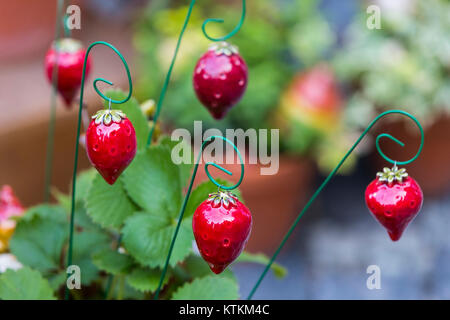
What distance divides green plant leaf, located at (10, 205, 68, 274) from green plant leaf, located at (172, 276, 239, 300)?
139 mm

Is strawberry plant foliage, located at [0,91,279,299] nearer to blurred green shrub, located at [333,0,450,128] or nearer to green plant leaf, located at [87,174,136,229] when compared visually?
green plant leaf, located at [87,174,136,229]

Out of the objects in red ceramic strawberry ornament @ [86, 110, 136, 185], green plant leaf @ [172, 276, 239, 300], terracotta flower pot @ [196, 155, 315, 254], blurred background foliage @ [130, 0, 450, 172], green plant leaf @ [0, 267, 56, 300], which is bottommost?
green plant leaf @ [172, 276, 239, 300]

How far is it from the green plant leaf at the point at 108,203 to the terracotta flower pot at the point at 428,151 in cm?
113

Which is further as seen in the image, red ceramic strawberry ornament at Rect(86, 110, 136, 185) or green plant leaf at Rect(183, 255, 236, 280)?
green plant leaf at Rect(183, 255, 236, 280)

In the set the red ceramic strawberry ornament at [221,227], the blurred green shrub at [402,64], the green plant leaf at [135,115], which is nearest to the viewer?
the red ceramic strawberry ornament at [221,227]

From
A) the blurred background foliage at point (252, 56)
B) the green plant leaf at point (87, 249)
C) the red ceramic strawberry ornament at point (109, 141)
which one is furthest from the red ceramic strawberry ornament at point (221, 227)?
the blurred background foliage at point (252, 56)

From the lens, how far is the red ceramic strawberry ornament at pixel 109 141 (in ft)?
1.22

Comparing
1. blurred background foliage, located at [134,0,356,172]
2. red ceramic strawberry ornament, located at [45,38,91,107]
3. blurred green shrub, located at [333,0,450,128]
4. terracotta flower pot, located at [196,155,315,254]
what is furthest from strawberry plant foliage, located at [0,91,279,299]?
blurred green shrub, located at [333,0,450,128]

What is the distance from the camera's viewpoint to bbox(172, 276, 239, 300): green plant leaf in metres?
0.44

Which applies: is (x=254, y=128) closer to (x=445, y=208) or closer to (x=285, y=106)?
(x=285, y=106)

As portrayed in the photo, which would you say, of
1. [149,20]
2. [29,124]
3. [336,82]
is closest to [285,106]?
[336,82]

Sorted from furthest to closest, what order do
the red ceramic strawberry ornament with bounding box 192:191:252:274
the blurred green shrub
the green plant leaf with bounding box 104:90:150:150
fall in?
the blurred green shrub
the green plant leaf with bounding box 104:90:150:150
the red ceramic strawberry ornament with bounding box 192:191:252:274

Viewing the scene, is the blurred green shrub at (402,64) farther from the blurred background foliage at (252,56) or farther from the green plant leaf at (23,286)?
the green plant leaf at (23,286)

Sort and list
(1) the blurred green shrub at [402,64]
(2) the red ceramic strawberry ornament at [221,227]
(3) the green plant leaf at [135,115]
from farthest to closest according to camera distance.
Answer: (1) the blurred green shrub at [402,64] < (3) the green plant leaf at [135,115] < (2) the red ceramic strawberry ornament at [221,227]
